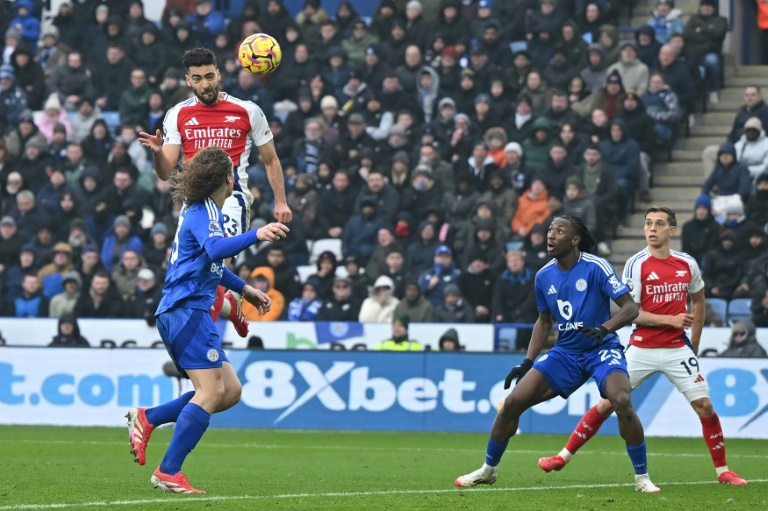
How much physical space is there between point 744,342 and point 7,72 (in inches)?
585

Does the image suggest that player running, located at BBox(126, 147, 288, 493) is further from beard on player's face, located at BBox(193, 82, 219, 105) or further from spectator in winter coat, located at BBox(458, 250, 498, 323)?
spectator in winter coat, located at BBox(458, 250, 498, 323)

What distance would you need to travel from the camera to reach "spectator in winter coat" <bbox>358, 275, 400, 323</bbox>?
64.4 feet

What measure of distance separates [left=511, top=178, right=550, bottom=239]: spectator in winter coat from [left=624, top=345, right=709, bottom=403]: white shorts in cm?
946

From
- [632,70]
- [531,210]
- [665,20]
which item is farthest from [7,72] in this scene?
[665,20]

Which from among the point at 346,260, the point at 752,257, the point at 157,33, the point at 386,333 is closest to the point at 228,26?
the point at 157,33

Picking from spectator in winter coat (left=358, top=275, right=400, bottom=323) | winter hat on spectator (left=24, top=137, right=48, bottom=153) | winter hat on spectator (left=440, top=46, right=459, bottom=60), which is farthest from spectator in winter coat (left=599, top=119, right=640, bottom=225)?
winter hat on spectator (left=24, top=137, right=48, bottom=153)

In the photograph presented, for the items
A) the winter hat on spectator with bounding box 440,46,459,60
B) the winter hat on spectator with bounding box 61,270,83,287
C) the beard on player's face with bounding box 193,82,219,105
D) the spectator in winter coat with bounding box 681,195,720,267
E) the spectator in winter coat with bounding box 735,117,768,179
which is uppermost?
the beard on player's face with bounding box 193,82,219,105

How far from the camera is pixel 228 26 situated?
25078 mm

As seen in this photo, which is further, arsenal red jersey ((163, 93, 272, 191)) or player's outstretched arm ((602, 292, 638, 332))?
arsenal red jersey ((163, 93, 272, 191))

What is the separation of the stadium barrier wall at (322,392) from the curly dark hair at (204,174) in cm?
880

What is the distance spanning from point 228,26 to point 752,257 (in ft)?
34.8

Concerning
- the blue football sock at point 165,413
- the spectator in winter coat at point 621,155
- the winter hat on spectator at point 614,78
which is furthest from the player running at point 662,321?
the winter hat on spectator at point 614,78

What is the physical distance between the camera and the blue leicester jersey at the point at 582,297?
9984mm

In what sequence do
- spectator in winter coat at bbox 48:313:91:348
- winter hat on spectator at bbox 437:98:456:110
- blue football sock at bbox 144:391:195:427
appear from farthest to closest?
winter hat on spectator at bbox 437:98:456:110 < spectator in winter coat at bbox 48:313:91:348 < blue football sock at bbox 144:391:195:427
